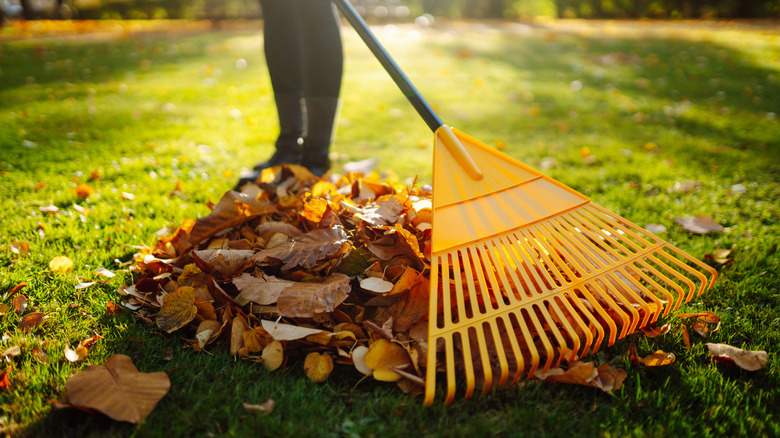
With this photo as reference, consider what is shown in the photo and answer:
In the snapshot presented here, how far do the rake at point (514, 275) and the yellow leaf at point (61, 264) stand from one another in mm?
1314

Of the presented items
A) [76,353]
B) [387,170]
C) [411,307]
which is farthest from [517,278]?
[387,170]

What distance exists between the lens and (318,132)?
7.88 ft

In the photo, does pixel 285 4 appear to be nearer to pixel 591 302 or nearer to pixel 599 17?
pixel 591 302

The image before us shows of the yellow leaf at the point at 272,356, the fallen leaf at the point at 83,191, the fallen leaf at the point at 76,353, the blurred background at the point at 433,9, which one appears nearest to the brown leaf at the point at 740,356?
the yellow leaf at the point at 272,356

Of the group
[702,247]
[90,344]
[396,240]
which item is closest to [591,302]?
[396,240]

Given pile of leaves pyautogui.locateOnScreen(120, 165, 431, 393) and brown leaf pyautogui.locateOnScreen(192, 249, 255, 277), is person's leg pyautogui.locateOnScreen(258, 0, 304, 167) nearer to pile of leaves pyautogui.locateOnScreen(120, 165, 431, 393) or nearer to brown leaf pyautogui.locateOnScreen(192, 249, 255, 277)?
pile of leaves pyautogui.locateOnScreen(120, 165, 431, 393)

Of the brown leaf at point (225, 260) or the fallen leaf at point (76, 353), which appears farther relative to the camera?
the brown leaf at point (225, 260)

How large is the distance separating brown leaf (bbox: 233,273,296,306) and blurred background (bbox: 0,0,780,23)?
1066 centimetres

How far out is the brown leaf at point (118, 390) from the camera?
1079 millimetres

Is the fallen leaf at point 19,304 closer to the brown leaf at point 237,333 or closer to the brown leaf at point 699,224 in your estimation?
the brown leaf at point 237,333

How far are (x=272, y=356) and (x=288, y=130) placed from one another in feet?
4.68

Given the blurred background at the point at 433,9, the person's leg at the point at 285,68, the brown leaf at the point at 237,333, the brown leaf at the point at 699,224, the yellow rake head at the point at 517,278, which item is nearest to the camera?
the yellow rake head at the point at 517,278

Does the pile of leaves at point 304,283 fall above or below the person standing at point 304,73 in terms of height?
below

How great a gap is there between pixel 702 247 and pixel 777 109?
10.4ft
